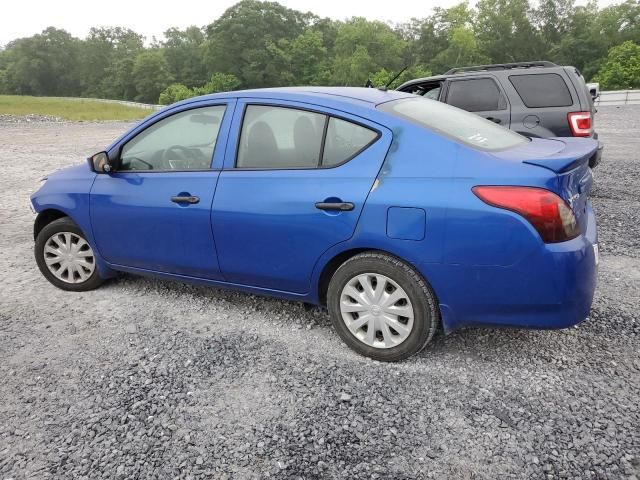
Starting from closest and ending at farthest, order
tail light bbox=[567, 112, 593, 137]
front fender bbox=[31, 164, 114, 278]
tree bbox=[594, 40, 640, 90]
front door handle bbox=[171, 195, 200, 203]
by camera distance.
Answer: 1. front door handle bbox=[171, 195, 200, 203]
2. front fender bbox=[31, 164, 114, 278]
3. tail light bbox=[567, 112, 593, 137]
4. tree bbox=[594, 40, 640, 90]

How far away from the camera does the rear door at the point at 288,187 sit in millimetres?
3014

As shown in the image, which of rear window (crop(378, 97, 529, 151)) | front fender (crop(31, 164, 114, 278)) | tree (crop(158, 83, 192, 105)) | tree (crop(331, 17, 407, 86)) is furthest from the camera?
tree (crop(158, 83, 192, 105))

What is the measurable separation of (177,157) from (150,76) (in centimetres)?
10178

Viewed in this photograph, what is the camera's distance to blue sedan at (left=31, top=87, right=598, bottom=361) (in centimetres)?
265

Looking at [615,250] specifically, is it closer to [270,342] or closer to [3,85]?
[270,342]

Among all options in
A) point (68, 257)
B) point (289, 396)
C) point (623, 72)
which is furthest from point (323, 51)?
point (289, 396)

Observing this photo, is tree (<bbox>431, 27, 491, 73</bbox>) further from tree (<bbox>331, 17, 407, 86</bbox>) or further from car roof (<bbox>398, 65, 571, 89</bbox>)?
car roof (<bbox>398, 65, 571, 89</bbox>)

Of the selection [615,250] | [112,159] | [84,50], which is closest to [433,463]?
[112,159]

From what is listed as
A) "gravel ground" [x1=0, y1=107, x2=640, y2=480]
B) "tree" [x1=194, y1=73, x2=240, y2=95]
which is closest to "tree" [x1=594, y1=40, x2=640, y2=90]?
"gravel ground" [x1=0, y1=107, x2=640, y2=480]

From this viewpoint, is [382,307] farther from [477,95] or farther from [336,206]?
[477,95]

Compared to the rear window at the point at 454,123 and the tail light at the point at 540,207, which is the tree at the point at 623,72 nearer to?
the rear window at the point at 454,123

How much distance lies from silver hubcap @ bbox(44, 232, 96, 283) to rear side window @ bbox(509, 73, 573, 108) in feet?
19.0

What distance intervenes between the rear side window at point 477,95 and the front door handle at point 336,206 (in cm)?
496

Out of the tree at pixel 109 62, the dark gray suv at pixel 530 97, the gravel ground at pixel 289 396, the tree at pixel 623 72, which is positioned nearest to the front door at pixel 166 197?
the gravel ground at pixel 289 396
